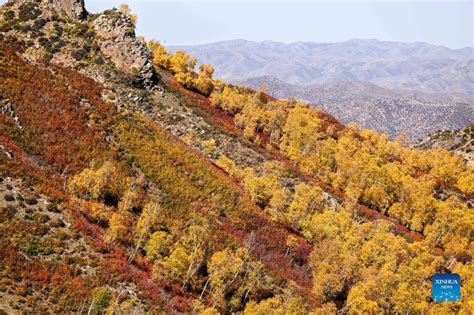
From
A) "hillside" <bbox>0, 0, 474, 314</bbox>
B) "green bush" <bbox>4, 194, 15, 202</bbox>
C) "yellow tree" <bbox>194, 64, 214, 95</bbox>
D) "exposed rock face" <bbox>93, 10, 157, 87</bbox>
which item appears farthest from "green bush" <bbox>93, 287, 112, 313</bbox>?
"yellow tree" <bbox>194, 64, 214, 95</bbox>

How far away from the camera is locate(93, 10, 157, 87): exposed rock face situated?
98.5 metres

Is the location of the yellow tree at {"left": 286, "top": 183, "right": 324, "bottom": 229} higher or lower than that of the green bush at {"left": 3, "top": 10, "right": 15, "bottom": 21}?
lower

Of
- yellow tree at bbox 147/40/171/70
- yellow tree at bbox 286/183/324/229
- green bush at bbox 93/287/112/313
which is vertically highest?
yellow tree at bbox 147/40/171/70

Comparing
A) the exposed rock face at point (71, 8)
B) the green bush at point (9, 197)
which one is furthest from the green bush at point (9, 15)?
the green bush at point (9, 197)

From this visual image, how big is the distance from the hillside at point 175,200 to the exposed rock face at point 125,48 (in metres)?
0.39

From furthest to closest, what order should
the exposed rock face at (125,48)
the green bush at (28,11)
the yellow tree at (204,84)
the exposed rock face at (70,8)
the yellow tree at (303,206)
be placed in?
the yellow tree at (204,84)
the exposed rock face at (70,8)
the green bush at (28,11)
the exposed rock face at (125,48)
the yellow tree at (303,206)

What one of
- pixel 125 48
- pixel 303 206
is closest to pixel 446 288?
pixel 303 206

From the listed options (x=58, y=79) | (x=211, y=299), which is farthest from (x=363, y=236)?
(x=58, y=79)

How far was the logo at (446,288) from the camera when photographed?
1883 cm

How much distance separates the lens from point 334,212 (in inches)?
3113

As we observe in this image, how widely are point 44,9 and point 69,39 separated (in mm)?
12397

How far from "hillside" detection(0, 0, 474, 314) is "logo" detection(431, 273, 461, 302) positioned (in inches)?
954

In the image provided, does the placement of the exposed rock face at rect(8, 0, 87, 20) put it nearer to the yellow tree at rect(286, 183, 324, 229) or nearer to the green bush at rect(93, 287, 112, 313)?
the yellow tree at rect(286, 183, 324, 229)

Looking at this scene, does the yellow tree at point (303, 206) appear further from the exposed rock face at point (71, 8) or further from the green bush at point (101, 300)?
the exposed rock face at point (71, 8)
